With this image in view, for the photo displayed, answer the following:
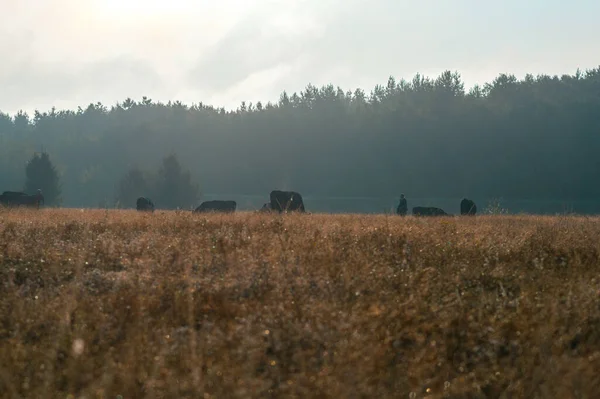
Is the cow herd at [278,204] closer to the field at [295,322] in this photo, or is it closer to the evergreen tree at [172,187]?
the field at [295,322]

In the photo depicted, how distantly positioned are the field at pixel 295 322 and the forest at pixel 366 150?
76263 mm

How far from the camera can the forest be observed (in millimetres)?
97875

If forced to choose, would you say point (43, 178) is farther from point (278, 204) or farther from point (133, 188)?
point (278, 204)

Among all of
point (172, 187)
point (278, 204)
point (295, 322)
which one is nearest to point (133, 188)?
point (172, 187)

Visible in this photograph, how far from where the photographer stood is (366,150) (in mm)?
118312

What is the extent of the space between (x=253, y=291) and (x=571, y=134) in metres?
102

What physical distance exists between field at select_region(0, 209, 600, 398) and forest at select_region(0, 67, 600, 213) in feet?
250

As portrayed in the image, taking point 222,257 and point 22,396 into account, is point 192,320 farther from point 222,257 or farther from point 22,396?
point 222,257

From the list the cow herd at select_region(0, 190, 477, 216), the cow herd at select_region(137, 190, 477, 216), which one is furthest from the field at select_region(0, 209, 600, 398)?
the cow herd at select_region(137, 190, 477, 216)

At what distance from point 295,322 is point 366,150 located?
11320 cm

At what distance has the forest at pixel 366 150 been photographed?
321 ft

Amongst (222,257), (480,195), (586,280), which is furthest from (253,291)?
(480,195)

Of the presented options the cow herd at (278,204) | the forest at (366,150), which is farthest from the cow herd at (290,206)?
the forest at (366,150)

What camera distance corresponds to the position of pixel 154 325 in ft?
20.6
